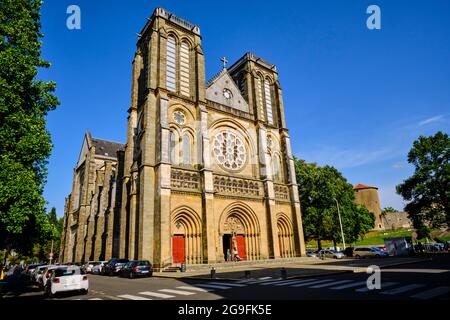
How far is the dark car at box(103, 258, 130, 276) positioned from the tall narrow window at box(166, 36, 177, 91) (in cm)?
1702

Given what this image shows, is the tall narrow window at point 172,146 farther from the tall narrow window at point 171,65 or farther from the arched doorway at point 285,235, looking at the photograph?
the arched doorway at point 285,235

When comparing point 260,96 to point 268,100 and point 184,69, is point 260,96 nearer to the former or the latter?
point 268,100

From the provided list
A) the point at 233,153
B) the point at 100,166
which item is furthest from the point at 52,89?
the point at 100,166

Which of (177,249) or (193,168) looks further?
(193,168)

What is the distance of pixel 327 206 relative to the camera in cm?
3900

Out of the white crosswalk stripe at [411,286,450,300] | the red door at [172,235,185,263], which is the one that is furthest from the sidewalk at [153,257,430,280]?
the white crosswalk stripe at [411,286,450,300]

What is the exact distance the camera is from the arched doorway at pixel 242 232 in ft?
92.2

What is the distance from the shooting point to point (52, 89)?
1572 centimetres

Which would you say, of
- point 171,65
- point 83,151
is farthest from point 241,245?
point 83,151

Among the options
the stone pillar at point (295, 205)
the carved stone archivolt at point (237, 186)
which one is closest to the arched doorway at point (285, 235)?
the stone pillar at point (295, 205)

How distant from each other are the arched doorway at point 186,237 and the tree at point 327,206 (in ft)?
62.7

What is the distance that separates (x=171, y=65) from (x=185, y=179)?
12557 millimetres
